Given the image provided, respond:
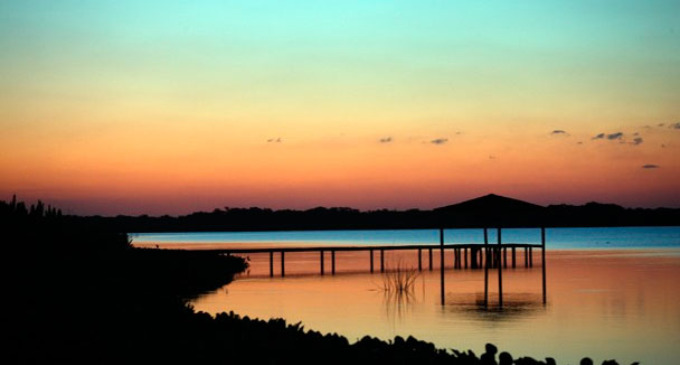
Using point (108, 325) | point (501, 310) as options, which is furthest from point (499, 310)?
point (108, 325)

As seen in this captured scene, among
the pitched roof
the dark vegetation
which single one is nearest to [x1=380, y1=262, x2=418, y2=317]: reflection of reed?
the pitched roof

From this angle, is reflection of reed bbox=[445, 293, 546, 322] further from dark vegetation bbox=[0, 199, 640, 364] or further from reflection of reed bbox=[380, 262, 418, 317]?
dark vegetation bbox=[0, 199, 640, 364]

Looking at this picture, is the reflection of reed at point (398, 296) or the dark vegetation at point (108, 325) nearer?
the dark vegetation at point (108, 325)

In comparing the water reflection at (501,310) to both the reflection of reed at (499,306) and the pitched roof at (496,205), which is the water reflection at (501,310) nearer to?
the reflection of reed at (499,306)

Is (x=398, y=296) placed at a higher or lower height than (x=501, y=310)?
higher

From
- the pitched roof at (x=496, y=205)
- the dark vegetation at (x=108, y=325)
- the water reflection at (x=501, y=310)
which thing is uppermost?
the pitched roof at (x=496, y=205)

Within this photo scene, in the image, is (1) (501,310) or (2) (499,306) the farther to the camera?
(2) (499,306)

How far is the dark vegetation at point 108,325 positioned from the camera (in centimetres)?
1409

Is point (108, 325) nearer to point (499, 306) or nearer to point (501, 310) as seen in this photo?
point (501, 310)

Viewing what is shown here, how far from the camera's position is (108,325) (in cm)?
1709

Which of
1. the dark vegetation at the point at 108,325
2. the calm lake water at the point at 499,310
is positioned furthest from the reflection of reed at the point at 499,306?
the dark vegetation at the point at 108,325

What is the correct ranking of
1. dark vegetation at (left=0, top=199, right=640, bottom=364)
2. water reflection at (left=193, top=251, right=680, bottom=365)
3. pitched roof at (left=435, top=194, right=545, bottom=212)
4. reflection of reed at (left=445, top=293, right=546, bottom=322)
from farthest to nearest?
pitched roof at (left=435, top=194, right=545, bottom=212)
reflection of reed at (left=445, top=293, right=546, bottom=322)
water reflection at (left=193, top=251, right=680, bottom=365)
dark vegetation at (left=0, top=199, right=640, bottom=364)

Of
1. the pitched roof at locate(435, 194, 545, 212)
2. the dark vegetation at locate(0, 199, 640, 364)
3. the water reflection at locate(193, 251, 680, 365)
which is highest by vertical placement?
the pitched roof at locate(435, 194, 545, 212)

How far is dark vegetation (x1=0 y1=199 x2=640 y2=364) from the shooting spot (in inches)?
Answer: 555
